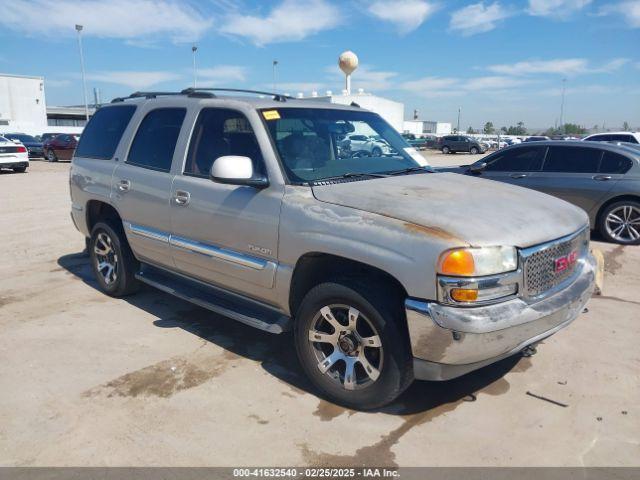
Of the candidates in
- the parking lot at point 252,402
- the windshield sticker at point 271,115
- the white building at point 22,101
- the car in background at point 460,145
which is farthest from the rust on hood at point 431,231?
the white building at point 22,101

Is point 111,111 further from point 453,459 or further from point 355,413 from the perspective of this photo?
point 453,459

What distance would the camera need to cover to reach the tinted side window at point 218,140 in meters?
3.81

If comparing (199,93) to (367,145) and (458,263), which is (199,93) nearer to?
(367,145)

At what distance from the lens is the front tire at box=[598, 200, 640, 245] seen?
25.8 feet

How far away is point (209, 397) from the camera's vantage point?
3410 mm

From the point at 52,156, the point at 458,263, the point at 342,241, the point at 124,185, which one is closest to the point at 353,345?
the point at 342,241

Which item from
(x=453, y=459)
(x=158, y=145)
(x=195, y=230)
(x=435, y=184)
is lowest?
(x=453, y=459)

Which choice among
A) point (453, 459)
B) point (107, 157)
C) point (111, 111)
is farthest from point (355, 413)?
point (111, 111)

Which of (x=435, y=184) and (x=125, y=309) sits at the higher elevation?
(x=435, y=184)

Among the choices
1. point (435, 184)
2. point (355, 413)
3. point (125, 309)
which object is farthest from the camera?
point (125, 309)

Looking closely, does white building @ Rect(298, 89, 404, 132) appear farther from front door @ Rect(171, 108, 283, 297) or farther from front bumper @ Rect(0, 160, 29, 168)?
front door @ Rect(171, 108, 283, 297)

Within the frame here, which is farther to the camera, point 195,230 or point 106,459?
point 195,230

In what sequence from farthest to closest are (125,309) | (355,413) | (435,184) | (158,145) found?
(125,309) → (158,145) → (435,184) → (355,413)

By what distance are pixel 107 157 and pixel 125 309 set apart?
1.56 meters
